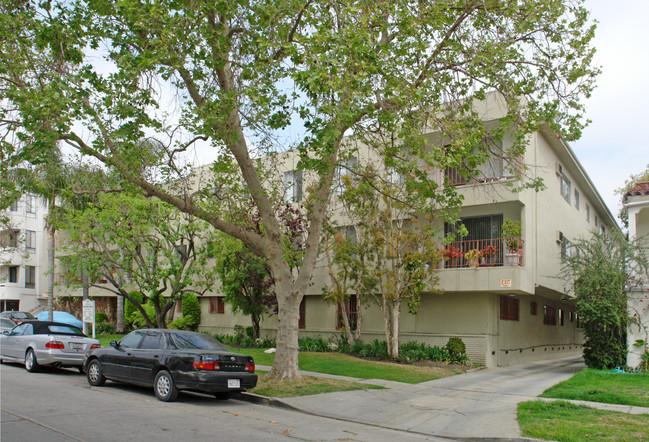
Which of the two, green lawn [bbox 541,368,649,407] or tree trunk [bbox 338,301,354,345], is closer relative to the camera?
green lawn [bbox 541,368,649,407]

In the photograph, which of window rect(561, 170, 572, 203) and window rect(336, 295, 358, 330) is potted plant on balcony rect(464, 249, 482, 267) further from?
window rect(561, 170, 572, 203)

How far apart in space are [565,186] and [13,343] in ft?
73.5

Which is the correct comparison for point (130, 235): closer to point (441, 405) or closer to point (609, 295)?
point (441, 405)

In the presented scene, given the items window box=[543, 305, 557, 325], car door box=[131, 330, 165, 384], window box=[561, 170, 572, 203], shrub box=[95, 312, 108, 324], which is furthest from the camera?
shrub box=[95, 312, 108, 324]

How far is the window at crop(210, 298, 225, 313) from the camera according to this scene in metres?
28.8

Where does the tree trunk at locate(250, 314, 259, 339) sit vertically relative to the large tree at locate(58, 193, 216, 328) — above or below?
below

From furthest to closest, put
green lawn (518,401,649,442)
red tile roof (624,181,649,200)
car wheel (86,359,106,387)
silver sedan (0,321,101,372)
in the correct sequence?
red tile roof (624,181,649,200) → silver sedan (0,321,101,372) → car wheel (86,359,106,387) → green lawn (518,401,649,442)

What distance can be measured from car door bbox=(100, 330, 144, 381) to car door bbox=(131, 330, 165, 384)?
0.62 feet

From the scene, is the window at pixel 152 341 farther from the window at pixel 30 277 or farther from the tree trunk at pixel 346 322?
the window at pixel 30 277

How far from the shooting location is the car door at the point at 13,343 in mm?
16047

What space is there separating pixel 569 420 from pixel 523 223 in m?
10.5

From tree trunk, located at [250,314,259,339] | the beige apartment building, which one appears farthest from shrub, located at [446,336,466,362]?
tree trunk, located at [250,314,259,339]

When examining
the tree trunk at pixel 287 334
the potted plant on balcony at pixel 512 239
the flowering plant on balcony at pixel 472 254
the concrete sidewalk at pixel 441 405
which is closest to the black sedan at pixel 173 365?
the concrete sidewalk at pixel 441 405

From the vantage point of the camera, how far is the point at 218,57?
1195 cm
